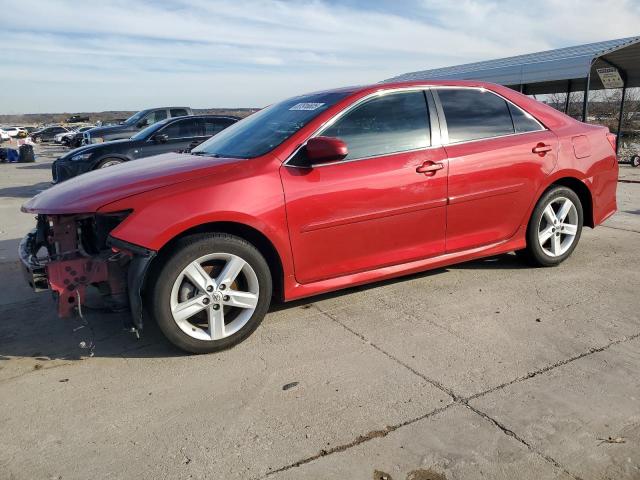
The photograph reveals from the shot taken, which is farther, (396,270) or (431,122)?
(431,122)

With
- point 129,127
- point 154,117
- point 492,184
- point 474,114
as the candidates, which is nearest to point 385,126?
point 474,114

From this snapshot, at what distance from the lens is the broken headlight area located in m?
3.14

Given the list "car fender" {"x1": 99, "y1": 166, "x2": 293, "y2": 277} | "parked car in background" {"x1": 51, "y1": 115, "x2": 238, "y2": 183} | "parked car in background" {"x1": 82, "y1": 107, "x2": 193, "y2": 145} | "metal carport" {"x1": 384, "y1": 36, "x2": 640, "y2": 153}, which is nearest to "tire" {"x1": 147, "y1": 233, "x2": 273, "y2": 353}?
"car fender" {"x1": 99, "y1": 166, "x2": 293, "y2": 277}

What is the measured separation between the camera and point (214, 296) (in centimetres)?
327

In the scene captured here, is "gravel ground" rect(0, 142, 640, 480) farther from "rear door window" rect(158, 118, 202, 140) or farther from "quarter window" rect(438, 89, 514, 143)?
"rear door window" rect(158, 118, 202, 140)

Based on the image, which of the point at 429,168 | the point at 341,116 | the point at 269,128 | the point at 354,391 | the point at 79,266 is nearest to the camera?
the point at 354,391

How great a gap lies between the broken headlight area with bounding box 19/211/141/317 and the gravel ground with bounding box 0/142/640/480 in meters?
0.34

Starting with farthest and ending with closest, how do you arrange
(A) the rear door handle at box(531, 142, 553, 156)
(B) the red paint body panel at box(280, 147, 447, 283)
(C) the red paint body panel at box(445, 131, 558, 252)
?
(A) the rear door handle at box(531, 142, 553, 156), (C) the red paint body panel at box(445, 131, 558, 252), (B) the red paint body panel at box(280, 147, 447, 283)

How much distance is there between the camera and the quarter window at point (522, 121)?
4.48 meters

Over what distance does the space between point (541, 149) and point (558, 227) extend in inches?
29.7

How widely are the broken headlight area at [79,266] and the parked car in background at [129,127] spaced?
13.4 meters

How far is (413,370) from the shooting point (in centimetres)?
305

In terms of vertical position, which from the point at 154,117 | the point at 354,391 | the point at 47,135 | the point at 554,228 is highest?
the point at 47,135

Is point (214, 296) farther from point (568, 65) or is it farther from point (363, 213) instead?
point (568, 65)
